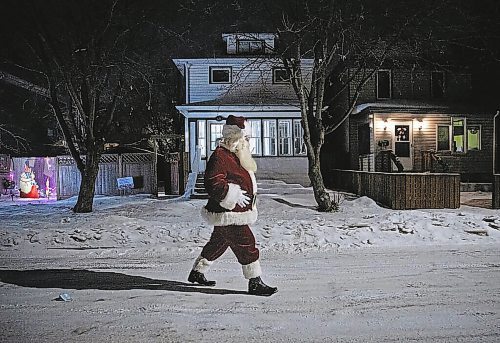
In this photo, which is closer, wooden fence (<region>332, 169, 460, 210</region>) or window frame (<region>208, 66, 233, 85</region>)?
wooden fence (<region>332, 169, 460, 210</region>)

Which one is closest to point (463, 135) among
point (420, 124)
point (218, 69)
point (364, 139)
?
point (420, 124)

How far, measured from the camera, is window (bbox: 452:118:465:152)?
25.4m

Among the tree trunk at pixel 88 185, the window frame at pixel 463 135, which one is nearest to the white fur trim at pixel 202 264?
the tree trunk at pixel 88 185

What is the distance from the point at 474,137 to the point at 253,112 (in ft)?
38.0

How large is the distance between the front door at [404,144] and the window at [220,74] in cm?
874

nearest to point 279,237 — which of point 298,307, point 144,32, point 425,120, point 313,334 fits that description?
point 298,307

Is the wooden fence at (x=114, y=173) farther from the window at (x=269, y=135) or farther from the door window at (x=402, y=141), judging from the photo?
the door window at (x=402, y=141)

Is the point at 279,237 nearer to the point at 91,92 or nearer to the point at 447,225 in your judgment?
the point at 447,225

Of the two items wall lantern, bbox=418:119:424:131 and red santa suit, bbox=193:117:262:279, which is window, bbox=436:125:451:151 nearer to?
wall lantern, bbox=418:119:424:131

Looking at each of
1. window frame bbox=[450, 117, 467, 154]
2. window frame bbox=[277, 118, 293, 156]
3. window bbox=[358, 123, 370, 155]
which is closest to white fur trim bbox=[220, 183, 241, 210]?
window frame bbox=[277, 118, 293, 156]

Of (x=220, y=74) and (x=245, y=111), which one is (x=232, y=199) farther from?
(x=220, y=74)

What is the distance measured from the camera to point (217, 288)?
273 inches

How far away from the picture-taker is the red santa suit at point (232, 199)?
6.35 metres

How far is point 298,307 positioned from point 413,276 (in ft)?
8.01
